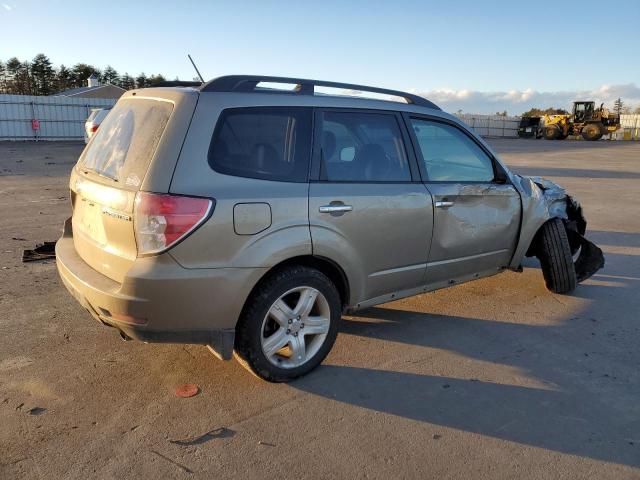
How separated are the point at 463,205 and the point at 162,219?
8.11 ft

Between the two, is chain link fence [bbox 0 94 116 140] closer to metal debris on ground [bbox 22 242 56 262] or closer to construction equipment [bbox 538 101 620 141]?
metal debris on ground [bbox 22 242 56 262]

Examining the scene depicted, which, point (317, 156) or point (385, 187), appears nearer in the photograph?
point (317, 156)

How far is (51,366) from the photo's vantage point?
3.60m

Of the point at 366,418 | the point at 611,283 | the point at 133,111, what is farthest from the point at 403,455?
the point at 611,283

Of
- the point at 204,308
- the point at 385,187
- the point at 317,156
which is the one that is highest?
the point at 317,156

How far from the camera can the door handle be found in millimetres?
3396

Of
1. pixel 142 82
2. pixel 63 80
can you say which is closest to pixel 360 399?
pixel 142 82

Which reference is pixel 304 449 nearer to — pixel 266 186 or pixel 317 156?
pixel 266 186

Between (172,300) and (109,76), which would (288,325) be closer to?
(172,300)

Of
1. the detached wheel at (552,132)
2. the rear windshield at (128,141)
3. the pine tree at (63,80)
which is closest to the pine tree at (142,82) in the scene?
the rear windshield at (128,141)

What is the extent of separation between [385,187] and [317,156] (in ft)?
1.93

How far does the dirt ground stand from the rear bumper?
1.55 feet

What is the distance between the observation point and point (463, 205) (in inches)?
170

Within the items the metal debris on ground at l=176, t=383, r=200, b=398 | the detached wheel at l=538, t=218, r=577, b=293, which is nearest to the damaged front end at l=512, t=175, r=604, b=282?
the detached wheel at l=538, t=218, r=577, b=293
